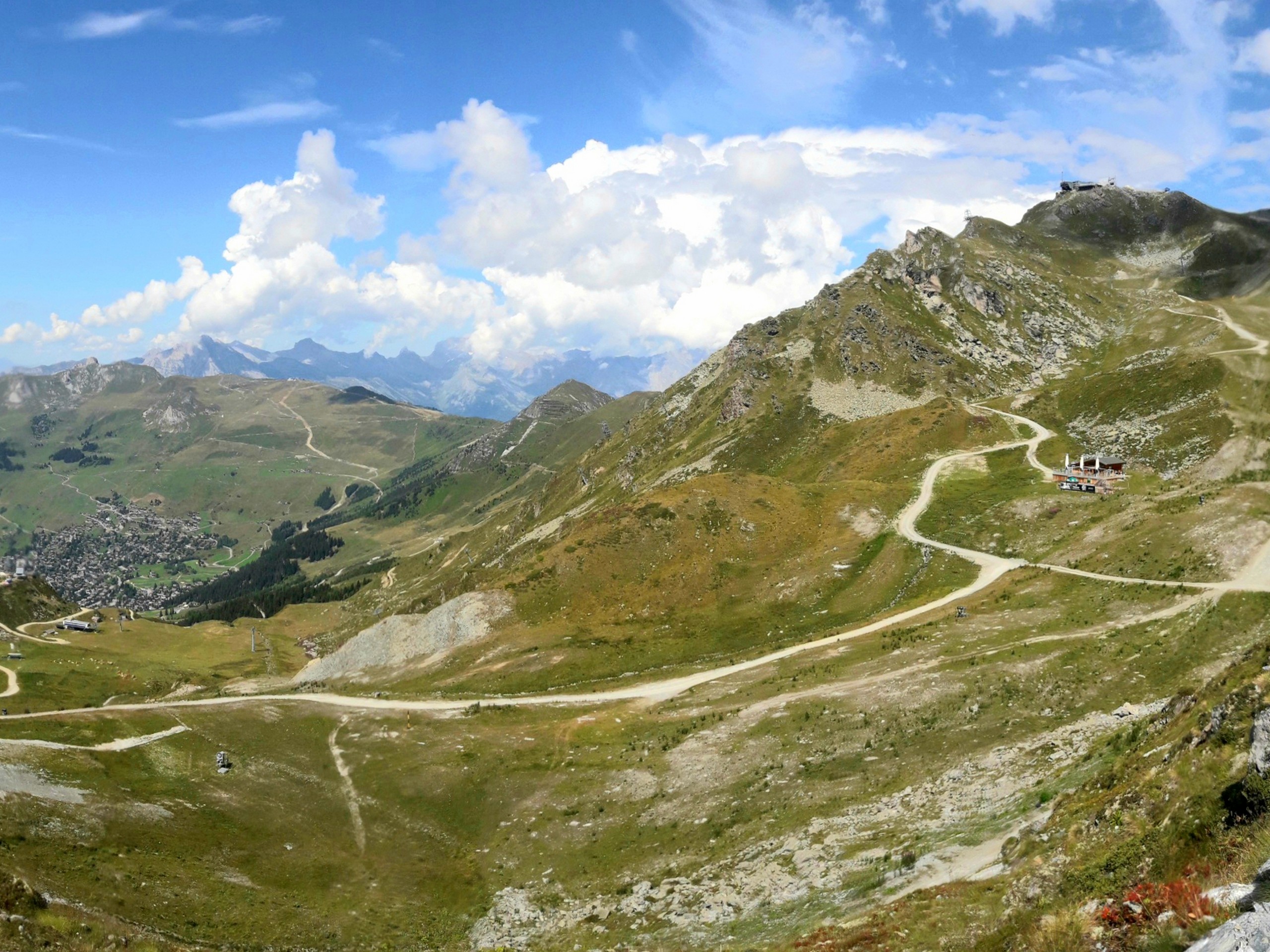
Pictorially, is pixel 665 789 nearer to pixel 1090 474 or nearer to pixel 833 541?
pixel 833 541

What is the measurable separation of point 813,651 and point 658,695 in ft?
51.7

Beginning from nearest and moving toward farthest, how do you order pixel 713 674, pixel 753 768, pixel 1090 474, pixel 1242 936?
1. pixel 1242 936
2. pixel 753 768
3. pixel 713 674
4. pixel 1090 474

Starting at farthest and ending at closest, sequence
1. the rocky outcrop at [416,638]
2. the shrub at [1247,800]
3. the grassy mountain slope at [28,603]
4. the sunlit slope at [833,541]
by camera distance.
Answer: the grassy mountain slope at [28,603]
the rocky outcrop at [416,638]
the sunlit slope at [833,541]
the shrub at [1247,800]

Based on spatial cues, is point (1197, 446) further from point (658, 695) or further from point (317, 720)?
point (317, 720)

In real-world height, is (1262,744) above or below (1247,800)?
above

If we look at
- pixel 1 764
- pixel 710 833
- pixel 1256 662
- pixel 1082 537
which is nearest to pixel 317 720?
pixel 1 764

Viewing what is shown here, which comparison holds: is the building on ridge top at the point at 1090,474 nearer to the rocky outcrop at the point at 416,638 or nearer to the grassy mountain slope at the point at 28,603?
the rocky outcrop at the point at 416,638

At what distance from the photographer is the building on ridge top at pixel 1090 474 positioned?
9894 cm

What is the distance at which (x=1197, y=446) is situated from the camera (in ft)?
383

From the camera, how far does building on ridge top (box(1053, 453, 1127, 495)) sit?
98.9 meters

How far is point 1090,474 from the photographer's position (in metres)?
113

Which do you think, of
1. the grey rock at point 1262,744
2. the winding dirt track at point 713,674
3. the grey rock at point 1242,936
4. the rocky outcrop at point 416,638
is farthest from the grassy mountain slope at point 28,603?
the grey rock at point 1262,744

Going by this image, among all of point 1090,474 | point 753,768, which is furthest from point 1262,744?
point 1090,474

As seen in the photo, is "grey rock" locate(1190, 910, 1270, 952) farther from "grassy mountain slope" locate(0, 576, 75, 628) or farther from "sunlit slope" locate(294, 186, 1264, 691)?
"grassy mountain slope" locate(0, 576, 75, 628)
